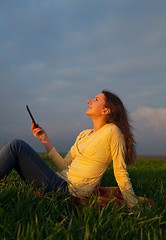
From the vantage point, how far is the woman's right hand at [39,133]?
3639mm

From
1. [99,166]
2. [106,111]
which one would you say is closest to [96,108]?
[106,111]

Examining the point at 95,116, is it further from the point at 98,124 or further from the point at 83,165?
the point at 83,165

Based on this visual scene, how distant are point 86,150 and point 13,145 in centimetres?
105

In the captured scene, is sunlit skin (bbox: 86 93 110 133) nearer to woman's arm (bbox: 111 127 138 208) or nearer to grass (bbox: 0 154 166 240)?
woman's arm (bbox: 111 127 138 208)

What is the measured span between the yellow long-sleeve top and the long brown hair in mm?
383

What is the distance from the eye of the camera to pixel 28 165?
3.18 meters

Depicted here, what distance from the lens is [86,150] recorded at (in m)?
3.37

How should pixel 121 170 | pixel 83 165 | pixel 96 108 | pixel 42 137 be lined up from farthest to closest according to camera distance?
pixel 42 137 → pixel 96 108 → pixel 83 165 → pixel 121 170

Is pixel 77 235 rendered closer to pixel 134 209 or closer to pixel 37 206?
pixel 37 206

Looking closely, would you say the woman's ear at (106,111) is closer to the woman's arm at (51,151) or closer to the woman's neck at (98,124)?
the woman's neck at (98,124)

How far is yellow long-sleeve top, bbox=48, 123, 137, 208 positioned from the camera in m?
3.12

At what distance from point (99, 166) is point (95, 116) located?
0.84 metres

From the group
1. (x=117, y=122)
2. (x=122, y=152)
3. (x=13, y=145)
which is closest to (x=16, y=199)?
(x=13, y=145)

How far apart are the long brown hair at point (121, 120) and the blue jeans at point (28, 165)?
1171 mm
